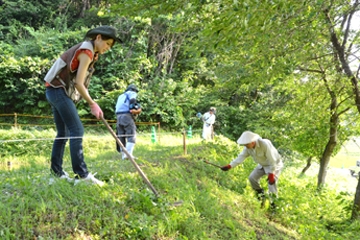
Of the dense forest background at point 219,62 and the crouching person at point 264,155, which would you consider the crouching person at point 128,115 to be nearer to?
the dense forest background at point 219,62

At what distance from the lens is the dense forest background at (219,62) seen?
375 cm

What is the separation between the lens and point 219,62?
7.80 metres

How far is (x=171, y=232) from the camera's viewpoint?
333cm

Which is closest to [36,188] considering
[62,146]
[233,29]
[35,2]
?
[62,146]

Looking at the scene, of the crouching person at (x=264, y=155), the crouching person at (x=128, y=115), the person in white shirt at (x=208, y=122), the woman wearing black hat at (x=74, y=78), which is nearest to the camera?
the woman wearing black hat at (x=74, y=78)

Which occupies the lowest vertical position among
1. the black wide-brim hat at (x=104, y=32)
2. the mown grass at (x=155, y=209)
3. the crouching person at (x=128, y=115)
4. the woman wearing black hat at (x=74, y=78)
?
the mown grass at (x=155, y=209)

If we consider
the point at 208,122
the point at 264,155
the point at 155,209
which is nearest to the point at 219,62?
the point at 264,155

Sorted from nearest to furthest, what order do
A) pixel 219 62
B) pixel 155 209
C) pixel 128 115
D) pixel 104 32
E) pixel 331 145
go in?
pixel 104 32 < pixel 155 209 < pixel 128 115 < pixel 219 62 < pixel 331 145

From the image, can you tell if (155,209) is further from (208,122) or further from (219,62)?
(208,122)

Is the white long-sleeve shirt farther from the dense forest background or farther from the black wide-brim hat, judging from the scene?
the black wide-brim hat

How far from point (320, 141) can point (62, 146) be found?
9120mm

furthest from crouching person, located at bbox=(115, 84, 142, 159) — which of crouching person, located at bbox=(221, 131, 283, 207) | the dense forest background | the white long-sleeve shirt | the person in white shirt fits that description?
the person in white shirt

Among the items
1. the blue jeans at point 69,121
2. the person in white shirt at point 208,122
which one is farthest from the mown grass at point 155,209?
the person in white shirt at point 208,122

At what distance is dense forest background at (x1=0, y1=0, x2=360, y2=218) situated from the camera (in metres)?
3.75
